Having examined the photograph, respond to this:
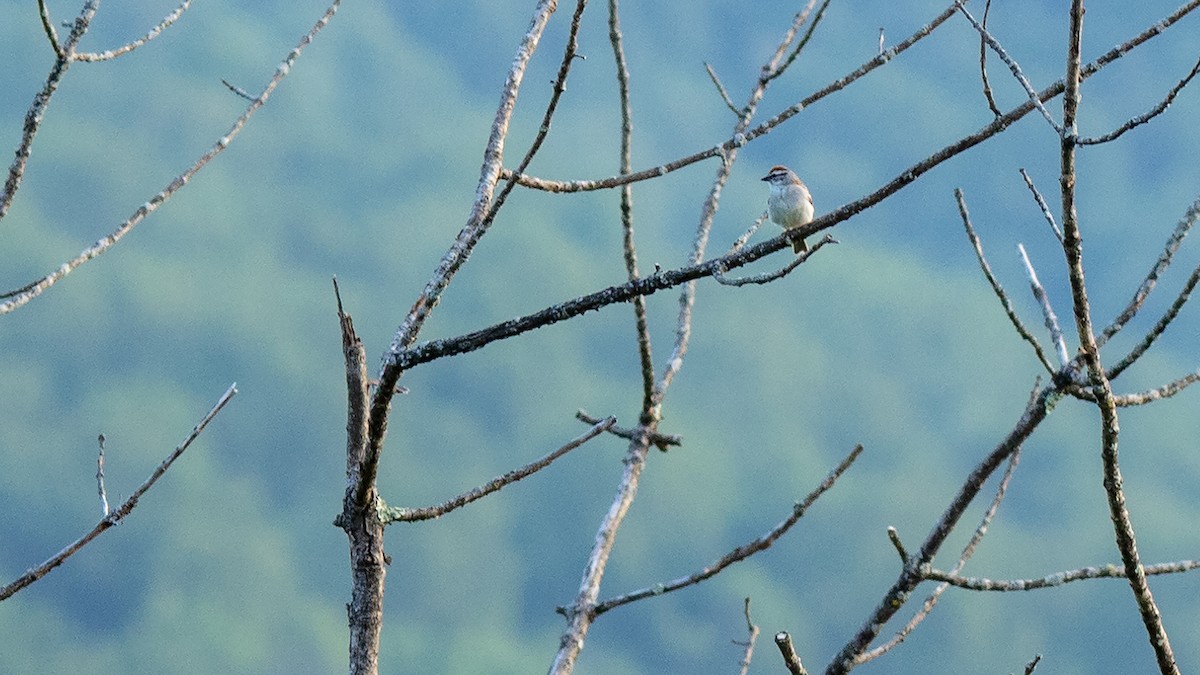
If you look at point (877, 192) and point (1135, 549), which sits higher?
point (877, 192)

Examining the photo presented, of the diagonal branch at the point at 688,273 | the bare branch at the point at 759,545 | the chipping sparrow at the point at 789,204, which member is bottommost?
the bare branch at the point at 759,545

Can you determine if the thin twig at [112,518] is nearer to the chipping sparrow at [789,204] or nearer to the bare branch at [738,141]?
the bare branch at [738,141]

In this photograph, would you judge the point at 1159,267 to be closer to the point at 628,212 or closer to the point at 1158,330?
the point at 1158,330

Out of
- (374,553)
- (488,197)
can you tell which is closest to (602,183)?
(488,197)

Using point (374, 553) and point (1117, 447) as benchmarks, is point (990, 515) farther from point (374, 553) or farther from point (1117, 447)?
point (374, 553)

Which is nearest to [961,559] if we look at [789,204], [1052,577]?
[1052,577]

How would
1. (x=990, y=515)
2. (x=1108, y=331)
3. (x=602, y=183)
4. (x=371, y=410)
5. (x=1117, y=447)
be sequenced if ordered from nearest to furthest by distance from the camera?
1. (x=1117, y=447)
2. (x=1108, y=331)
3. (x=371, y=410)
4. (x=990, y=515)
5. (x=602, y=183)

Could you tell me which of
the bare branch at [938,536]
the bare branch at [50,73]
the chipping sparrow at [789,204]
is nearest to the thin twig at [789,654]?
the bare branch at [938,536]

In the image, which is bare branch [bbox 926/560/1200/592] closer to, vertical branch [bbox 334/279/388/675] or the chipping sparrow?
vertical branch [bbox 334/279/388/675]

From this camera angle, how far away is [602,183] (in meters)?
3.87

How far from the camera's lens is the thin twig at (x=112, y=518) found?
2777mm

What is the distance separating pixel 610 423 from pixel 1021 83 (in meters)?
1.43

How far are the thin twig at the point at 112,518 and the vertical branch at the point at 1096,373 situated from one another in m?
1.89

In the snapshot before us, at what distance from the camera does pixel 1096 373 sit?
2572mm
